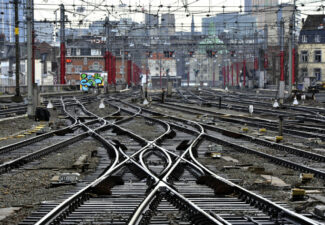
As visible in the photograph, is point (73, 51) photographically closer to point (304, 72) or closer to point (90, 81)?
point (304, 72)

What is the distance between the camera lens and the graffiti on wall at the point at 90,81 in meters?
71.3

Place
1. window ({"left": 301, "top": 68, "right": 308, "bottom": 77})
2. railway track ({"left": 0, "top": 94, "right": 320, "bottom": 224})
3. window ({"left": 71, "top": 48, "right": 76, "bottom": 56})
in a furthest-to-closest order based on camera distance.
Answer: window ({"left": 71, "top": 48, "right": 76, "bottom": 56}) < window ({"left": 301, "top": 68, "right": 308, "bottom": 77}) < railway track ({"left": 0, "top": 94, "right": 320, "bottom": 224})

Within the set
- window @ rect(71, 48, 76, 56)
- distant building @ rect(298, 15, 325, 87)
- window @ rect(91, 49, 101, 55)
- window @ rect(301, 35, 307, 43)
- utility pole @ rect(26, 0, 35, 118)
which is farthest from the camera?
window @ rect(91, 49, 101, 55)

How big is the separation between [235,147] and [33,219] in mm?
9537

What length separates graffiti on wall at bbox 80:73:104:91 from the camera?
71312 mm

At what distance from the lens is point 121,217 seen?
6.91 m

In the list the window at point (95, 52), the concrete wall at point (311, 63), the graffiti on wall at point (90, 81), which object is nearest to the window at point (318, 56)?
the concrete wall at point (311, 63)

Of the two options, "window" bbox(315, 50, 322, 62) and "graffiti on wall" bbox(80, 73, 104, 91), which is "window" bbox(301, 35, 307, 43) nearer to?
"window" bbox(315, 50, 322, 62)

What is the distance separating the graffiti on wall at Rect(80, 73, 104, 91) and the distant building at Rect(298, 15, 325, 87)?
109 ft

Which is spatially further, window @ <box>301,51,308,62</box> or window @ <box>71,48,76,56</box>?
window @ <box>71,48,76,56</box>

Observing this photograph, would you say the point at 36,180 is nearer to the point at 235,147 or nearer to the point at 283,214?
the point at 283,214

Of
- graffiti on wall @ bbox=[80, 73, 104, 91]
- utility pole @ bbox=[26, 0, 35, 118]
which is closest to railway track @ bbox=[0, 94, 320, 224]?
utility pole @ bbox=[26, 0, 35, 118]

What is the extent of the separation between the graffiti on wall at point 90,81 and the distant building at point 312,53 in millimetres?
33299

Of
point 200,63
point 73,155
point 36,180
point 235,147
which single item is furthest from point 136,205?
point 200,63
